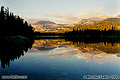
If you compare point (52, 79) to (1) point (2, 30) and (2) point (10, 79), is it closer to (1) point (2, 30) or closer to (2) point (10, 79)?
(2) point (10, 79)

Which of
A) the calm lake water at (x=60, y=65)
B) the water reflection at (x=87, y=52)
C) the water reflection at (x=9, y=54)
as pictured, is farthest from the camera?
the water reflection at (x=87, y=52)

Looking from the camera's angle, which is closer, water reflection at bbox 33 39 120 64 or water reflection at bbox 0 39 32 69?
water reflection at bbox 0 39 32 69

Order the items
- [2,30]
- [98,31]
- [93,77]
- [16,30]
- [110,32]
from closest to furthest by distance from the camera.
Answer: [93,77] < [2,30] < [16,30] < [110,32] < [98,31]

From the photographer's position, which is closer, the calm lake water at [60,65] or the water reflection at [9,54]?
the calm lake water at [60,65]

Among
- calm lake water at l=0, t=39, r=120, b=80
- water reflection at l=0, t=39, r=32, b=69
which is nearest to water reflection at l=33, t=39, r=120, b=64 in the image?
calm lake water at l=0, t=39, r=120, b=80

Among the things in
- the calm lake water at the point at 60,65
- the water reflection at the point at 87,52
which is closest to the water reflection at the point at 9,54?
the calm lake water at the point at 60,65

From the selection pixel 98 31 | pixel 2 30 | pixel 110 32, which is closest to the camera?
pixel 2 30

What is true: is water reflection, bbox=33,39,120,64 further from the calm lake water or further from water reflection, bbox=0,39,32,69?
water reflection, bbox=0,39,32,69

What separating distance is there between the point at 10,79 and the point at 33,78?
216 centimetres

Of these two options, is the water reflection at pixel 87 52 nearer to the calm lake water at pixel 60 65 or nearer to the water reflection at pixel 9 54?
the calm lake water at pixel 60 65

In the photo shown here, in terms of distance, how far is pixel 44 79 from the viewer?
12211 mm

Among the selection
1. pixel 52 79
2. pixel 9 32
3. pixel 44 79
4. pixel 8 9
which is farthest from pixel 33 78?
pixel 8 9

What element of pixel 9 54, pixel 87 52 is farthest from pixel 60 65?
pixel 87 52

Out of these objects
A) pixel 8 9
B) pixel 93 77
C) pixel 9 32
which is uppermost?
pixel 8 9
